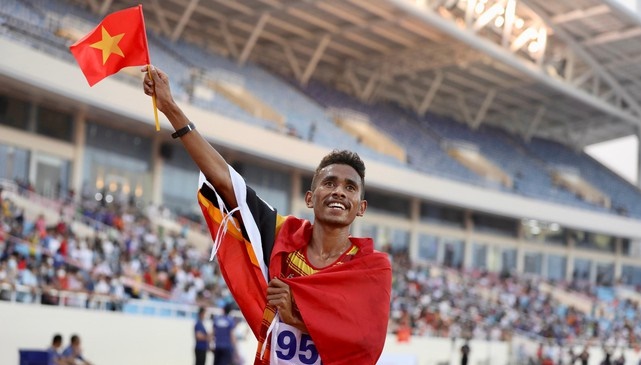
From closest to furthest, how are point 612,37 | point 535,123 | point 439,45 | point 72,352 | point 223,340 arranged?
point 72,352 < point 223,340 < point 439,45 < point 612,37 < point 535,123

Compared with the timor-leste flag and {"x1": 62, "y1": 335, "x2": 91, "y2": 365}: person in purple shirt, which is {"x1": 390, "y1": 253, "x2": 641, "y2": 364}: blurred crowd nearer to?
{"x1": 62, "y1": 335, "x2": 91, "y2": 365}: person in purple shirt

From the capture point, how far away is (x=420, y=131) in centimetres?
3841

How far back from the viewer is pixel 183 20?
29.2 m

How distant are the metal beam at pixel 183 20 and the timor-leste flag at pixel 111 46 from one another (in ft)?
82.6

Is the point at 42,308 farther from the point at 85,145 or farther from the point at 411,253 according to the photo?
the point at 411,253

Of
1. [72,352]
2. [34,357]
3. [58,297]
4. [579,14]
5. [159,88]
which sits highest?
[579,14]

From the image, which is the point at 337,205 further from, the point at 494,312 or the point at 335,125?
the point at 335,125

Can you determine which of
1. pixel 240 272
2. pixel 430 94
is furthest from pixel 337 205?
pixel 430 94

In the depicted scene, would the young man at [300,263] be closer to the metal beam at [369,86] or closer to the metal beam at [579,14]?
the metal beam at [579,14]

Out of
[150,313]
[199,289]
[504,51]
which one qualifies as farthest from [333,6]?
[150,313]

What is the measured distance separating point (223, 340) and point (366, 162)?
1884 cm

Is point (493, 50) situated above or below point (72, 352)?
above

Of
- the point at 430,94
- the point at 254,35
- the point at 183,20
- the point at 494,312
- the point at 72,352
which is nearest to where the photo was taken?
the point at 72,352

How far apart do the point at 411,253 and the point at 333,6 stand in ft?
36.2
